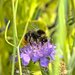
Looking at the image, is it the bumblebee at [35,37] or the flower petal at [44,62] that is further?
the bumblebee at [35,37]

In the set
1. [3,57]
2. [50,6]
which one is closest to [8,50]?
[3,57]

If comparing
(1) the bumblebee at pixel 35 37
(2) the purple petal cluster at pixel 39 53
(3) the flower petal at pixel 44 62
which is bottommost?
(3) the flower petal at pixel 44 62

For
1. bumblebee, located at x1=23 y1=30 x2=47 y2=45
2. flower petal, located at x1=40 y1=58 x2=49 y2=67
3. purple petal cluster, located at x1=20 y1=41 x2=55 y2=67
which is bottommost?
flower petal, located at x1=40 y1=58 x2=49 y2=67

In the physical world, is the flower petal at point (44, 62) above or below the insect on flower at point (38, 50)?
below

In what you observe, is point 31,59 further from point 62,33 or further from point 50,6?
point 50,6

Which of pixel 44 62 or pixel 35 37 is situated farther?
pixel 35 37

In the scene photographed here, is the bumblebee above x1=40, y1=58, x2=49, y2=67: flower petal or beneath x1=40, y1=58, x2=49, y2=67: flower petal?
above
